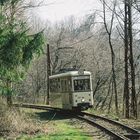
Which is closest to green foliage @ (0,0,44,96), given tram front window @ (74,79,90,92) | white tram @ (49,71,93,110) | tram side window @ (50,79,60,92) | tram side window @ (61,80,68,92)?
white tram @ (49,71,93,110)

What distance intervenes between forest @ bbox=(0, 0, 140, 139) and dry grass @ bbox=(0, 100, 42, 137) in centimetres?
59

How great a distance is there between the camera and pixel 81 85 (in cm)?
2558

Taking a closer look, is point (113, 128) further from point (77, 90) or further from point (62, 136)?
point (77, 90)

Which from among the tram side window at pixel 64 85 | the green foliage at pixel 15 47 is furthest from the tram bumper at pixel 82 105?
the green foliage at pixel 15 47

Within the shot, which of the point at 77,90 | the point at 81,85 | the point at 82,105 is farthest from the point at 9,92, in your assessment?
the point at 81,85

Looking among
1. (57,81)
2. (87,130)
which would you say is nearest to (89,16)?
(57,81)

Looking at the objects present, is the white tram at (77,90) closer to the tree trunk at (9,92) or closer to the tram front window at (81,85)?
the tram front window at (81,85)

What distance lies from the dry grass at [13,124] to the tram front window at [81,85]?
7680 millimetres

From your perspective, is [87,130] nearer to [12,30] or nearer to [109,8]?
[12,30]

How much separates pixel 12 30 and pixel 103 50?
142 ft

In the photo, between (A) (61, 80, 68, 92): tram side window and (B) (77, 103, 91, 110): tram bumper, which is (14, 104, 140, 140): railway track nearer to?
(B) (77, 103, 91, 110): tram bumper

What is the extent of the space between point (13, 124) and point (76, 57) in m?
40.3

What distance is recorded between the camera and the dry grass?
52.8 ft

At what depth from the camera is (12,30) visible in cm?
1606
